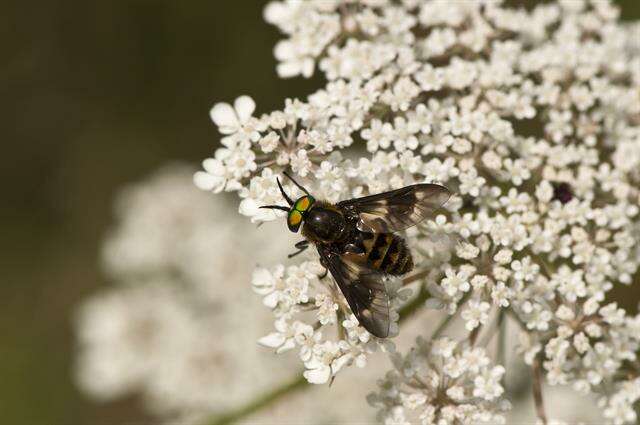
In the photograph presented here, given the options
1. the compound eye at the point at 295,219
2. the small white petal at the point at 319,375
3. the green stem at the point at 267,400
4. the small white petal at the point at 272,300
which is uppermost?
the compound eye at the point at 295,219

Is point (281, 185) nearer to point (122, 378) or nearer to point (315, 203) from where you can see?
point (315, 203)

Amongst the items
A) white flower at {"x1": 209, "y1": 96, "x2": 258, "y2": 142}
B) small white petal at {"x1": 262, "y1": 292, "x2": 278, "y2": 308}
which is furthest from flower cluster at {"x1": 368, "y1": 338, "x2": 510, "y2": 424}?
white flower at {"x1": 209, "y1": 96, "x2": 258, "y2": 142}

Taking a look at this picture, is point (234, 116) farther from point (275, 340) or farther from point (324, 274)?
Result: point (275, 340)

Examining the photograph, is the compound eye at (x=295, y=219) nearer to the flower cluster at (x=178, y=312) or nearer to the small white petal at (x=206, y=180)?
the small white petal at (x=206, y=180)

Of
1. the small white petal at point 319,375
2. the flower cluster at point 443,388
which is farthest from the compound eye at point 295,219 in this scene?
the flower cluster at point 443,388

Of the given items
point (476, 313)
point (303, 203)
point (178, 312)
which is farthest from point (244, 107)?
point (178, 312)

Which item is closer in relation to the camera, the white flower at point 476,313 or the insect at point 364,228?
the insect at point 364,228
